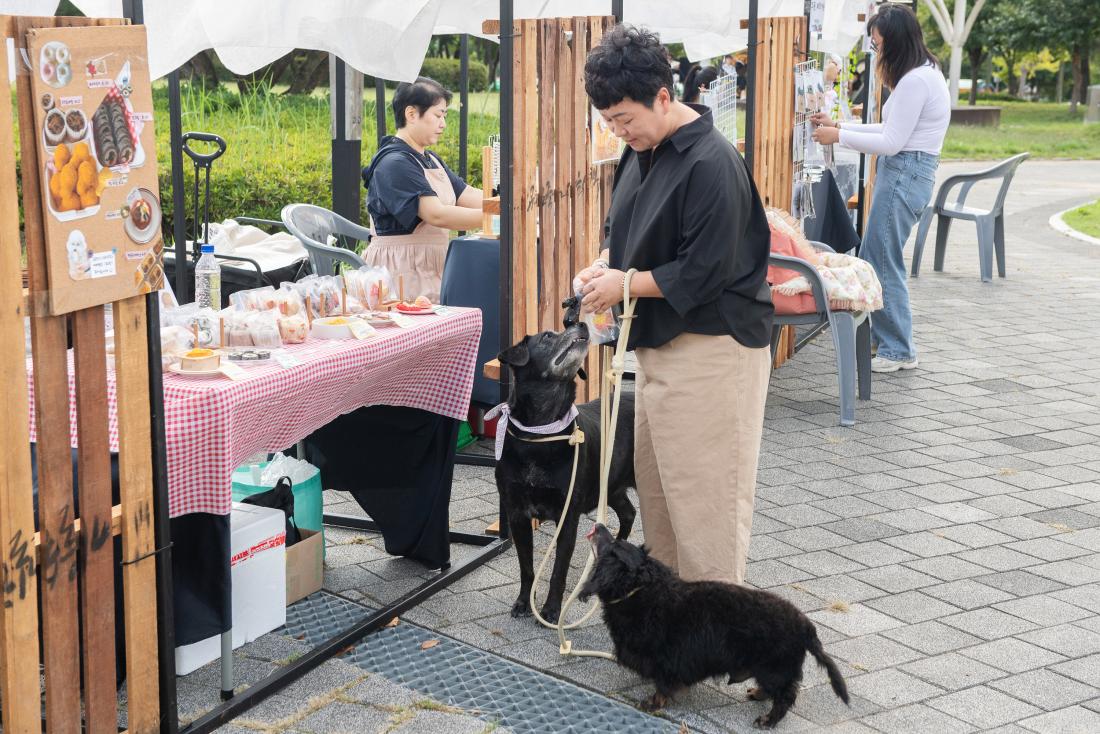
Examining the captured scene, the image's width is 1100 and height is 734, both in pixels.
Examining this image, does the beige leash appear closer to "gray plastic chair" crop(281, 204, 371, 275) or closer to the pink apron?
the pink apron

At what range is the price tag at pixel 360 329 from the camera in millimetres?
4059

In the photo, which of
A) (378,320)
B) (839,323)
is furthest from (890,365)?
(378,320)

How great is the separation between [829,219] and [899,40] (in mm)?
1700

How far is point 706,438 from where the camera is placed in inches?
147

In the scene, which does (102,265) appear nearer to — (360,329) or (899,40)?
(360,329)

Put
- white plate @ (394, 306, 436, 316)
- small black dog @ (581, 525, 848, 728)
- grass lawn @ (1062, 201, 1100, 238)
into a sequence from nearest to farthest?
small black dog @ (581, 525, 848, 728) < white plate @ (394, 306, 436, 316) < grass lawn @ (1062, 201, 1100, 238)

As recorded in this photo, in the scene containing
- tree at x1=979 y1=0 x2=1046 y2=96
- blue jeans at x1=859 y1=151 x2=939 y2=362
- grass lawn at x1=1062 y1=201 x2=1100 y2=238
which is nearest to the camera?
blue jeans at x1=859 y1=151 x2=939 y2=362

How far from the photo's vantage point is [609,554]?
11.5 ft

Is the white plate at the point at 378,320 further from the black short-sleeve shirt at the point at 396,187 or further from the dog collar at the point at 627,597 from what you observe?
the black short-sleeve shirt at the point at 396,187

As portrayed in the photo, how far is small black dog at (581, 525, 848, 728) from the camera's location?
3438 mm

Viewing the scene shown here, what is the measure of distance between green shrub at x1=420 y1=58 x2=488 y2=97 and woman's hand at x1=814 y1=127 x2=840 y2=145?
61.3 feet

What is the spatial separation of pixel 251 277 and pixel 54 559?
466cm

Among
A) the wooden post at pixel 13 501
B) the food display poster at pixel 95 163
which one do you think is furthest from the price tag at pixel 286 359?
the wooden post at pixel 13 501

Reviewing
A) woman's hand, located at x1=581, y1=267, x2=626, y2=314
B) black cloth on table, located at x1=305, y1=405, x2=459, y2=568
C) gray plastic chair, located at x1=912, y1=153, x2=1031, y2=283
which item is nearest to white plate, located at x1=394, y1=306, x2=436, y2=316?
black cloth on table, located at x1=305, y1=405, x2=459, y2=568
